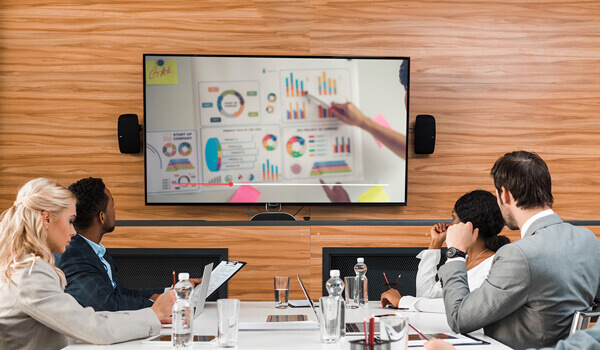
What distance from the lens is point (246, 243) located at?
396cm

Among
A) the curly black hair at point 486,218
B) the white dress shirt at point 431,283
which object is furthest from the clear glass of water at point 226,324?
the curly black hair at point 486,218

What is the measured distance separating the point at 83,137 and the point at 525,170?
126 inches

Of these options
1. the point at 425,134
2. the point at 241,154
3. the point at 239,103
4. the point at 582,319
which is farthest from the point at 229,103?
the point at 582,319

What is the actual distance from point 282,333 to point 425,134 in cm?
261

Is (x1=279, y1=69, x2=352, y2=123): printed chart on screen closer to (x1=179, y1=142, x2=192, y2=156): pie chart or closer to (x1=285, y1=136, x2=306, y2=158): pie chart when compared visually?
(x1=285, y1=136, x2=306, y2=158): pie chart

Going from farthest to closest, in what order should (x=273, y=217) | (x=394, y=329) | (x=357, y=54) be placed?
(x=357, y=54), (x=273, y=217), (x=394, y=329)

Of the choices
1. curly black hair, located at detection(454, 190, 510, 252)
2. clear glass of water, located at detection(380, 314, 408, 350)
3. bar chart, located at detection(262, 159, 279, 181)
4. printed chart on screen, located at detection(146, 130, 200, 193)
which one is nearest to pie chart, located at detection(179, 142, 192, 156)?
printed chart on screen, located at detection(146, 130, 200, 193)

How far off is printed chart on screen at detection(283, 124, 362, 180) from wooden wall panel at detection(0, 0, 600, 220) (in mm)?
317

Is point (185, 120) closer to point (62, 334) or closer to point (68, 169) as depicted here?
point (68, 169)

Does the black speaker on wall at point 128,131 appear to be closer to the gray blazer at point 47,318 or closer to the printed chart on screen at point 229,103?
the printed chart on screen at point 229,103

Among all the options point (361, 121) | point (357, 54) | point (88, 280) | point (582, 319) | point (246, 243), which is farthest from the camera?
point (357, 54)

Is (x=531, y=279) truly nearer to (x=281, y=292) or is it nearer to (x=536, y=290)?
(x=536, y=290)

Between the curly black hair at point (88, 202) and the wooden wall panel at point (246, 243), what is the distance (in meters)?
1.30

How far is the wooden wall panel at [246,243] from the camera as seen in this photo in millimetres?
3955
